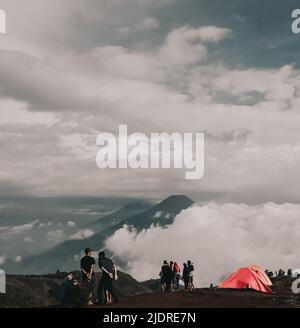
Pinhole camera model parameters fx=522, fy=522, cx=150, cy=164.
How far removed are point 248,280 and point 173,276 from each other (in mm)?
8438

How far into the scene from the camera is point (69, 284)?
25.2 metres

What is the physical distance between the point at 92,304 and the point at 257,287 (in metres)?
18.5

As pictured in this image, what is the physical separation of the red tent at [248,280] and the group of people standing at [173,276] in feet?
15.2

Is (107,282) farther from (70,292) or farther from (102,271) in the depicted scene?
(70,292)

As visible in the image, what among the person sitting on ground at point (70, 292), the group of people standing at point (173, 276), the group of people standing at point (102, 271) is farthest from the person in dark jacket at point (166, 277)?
the person sitting on ground at point (70, 292)

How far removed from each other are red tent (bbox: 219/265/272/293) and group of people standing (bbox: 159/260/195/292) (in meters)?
4.64

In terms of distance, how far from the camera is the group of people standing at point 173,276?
35219 mm

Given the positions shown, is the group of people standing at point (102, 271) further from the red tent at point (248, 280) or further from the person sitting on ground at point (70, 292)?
the red tent at point (248, 280)

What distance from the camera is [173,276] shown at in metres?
35.6

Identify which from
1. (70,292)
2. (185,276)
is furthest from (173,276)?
(70,292)

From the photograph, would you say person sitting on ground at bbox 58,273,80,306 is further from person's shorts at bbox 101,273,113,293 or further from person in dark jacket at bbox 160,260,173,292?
person in dark jacket at bbox 160,260,173,292
